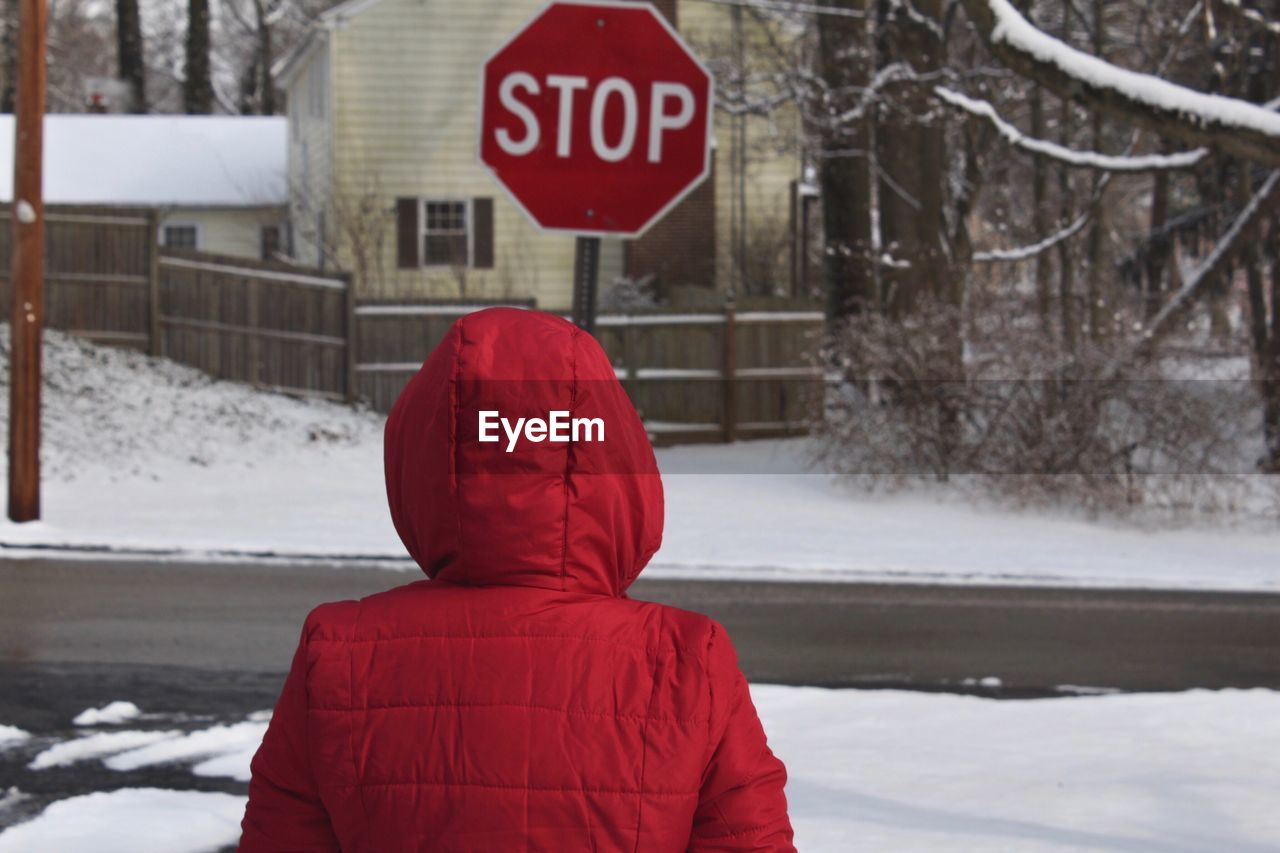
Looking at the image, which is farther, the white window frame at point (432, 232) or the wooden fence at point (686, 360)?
the white window frame at point (432, 232)

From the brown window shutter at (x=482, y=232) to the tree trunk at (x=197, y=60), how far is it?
17.7 metres

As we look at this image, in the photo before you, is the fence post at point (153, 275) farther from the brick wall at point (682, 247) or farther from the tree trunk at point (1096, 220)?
the tree trunk at point (1096, 220)

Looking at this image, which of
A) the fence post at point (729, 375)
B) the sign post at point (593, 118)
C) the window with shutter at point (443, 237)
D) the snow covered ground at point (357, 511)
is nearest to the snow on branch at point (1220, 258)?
the snow covered ground at point (357, 511)

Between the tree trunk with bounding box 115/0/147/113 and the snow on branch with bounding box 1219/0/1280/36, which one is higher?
the tree trunk with bounding box 115/0/147/113

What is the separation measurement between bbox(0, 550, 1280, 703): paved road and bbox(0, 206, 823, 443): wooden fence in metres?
9.68

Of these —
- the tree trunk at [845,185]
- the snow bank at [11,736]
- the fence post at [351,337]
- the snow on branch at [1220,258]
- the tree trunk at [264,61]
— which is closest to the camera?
the snow bank at [11,736]

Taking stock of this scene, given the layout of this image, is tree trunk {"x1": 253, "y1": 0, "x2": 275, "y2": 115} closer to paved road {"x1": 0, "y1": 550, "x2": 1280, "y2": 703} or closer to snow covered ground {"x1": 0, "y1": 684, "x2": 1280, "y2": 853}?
paved road {"x1": 0, "y1": 550, "x2": 1280, "y2": 703}

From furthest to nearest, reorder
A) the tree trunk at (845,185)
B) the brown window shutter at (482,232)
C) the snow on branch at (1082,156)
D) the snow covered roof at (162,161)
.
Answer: the snow covered roof at (162,161), the brown window shutter at (482,232), the tree trunk at (845,185), the snow on branch at (1082,156)

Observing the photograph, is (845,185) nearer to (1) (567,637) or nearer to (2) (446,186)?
(2) (446,186)

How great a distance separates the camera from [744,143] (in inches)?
1157

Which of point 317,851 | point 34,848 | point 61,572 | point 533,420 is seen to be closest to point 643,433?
point 533,420

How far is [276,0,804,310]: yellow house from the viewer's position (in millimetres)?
29203

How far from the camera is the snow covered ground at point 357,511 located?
12055mm

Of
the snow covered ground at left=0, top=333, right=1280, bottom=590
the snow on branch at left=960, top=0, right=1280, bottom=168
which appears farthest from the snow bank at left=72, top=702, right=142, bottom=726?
the snow on branch at left=960, top=0, right=1280, bottom=168
